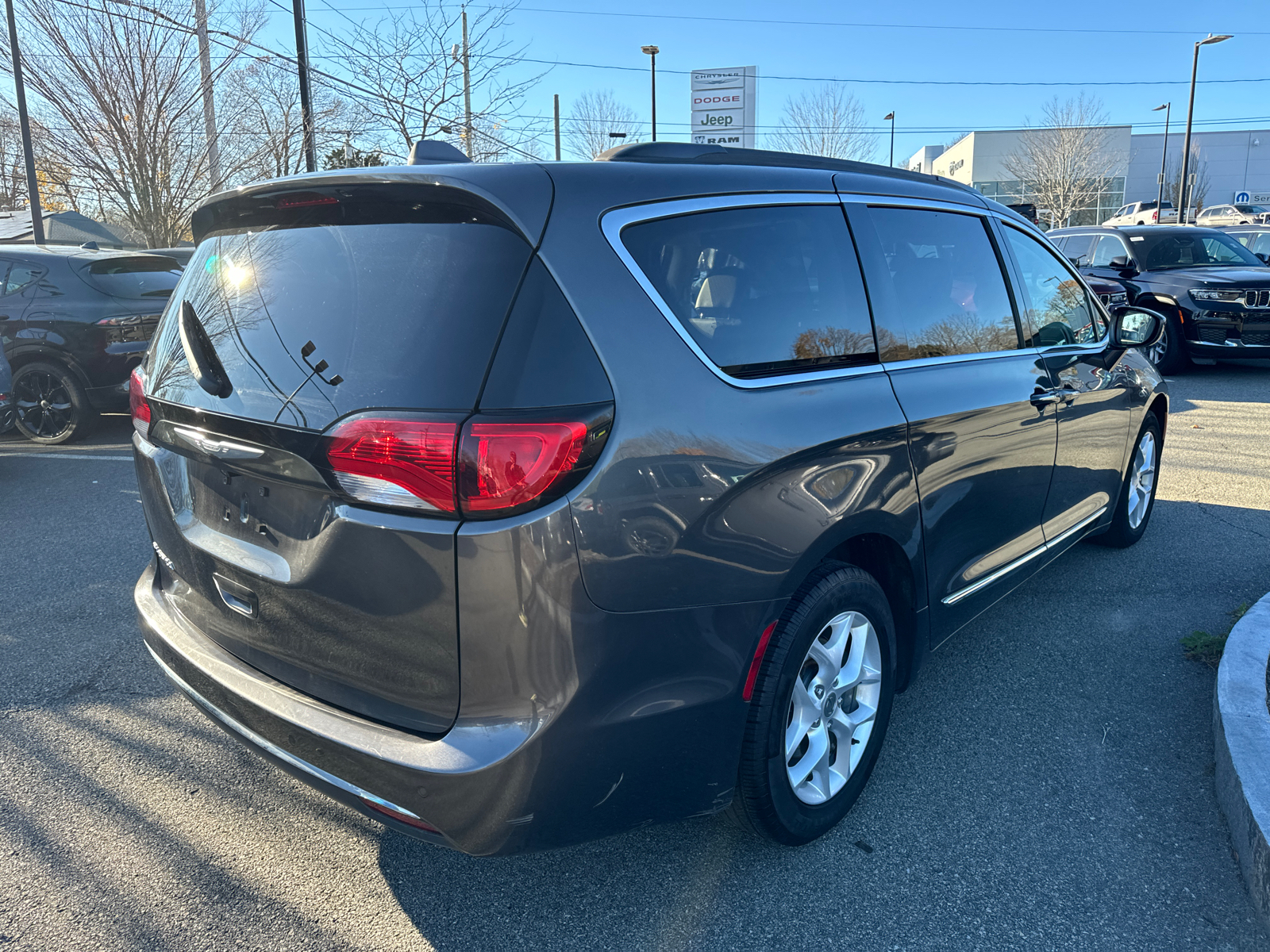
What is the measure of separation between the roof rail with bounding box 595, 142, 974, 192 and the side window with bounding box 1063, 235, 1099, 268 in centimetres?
1060

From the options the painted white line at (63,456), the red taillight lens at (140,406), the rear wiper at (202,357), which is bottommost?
the painted white line at (63,456)

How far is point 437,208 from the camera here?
1.99 metres

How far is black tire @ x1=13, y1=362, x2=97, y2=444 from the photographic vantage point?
804cm

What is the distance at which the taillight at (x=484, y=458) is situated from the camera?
5.85ft

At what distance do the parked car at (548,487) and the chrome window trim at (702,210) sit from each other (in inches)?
0.5

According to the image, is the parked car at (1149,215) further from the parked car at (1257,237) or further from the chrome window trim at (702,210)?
the chrome window trim at (702,210)

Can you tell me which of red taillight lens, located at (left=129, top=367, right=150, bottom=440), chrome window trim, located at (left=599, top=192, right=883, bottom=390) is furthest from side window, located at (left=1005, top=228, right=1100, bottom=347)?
red taillight lens, located at (left=129, top=367, right=150, bottom=440)

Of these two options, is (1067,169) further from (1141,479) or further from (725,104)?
(1141,479)

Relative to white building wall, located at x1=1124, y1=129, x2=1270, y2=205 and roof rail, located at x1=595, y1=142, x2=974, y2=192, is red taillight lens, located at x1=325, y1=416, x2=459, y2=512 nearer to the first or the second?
roof rail, located at x1=595, y1=142, x2=974, y2=192

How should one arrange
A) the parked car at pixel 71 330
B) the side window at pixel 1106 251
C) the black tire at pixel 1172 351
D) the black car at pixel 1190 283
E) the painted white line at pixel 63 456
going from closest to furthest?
the painted white line at pixel 63 456 < the parked car at pixel 71 330 < the black car at pixel 1190 283 < the black tire at pixel 1172 351 < the side window at pixel 1106 251

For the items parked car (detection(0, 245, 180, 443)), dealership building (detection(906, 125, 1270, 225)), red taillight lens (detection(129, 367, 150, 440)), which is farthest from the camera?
dealership building (detection(906, 125, 1270, 225))

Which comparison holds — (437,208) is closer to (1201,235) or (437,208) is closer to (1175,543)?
(1175,543)

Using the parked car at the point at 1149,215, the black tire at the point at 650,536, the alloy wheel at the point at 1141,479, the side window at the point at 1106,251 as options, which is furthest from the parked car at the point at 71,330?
the parked car at the point at 1149,215

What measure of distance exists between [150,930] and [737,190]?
2.39 metres
